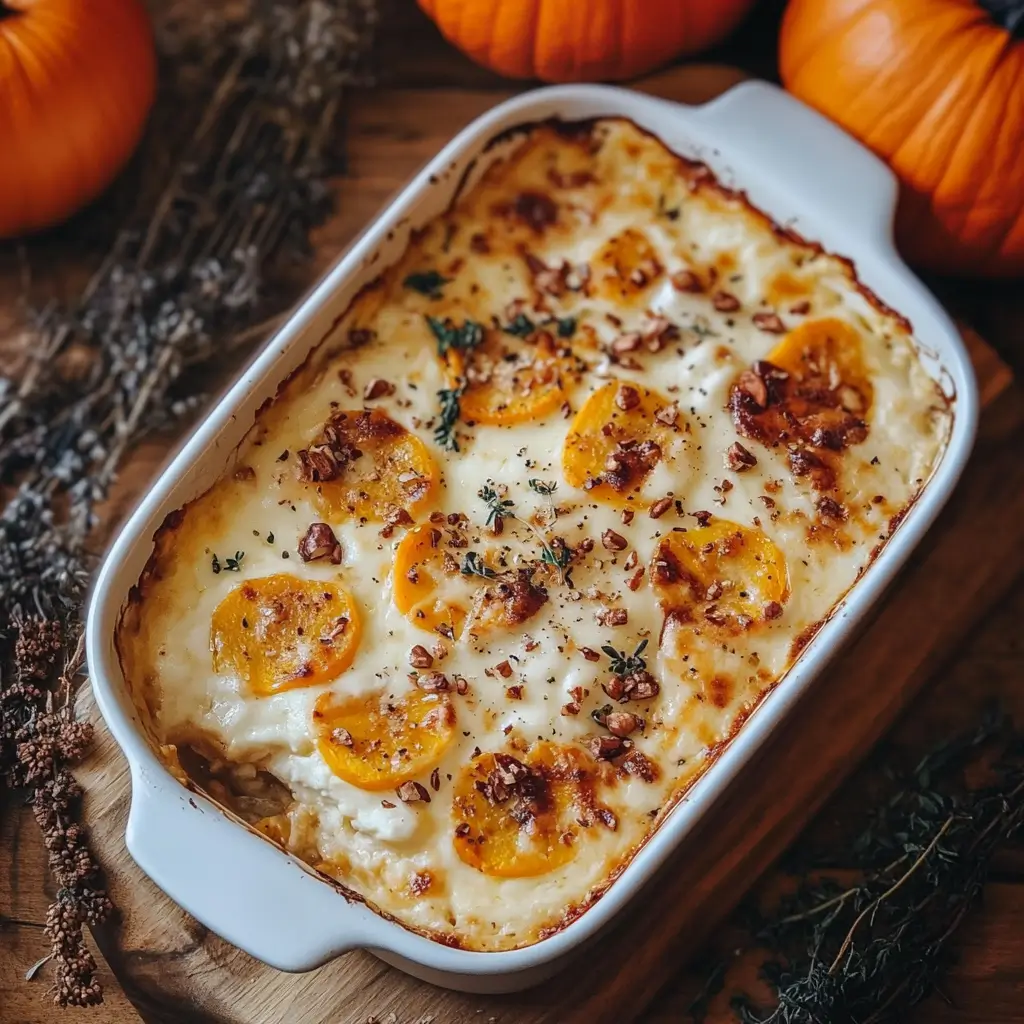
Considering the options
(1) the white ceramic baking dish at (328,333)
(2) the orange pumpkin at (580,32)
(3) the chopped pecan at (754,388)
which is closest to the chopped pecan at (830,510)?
(1) the white ceramic baking dish at (328,333)

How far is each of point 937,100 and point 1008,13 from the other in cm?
22

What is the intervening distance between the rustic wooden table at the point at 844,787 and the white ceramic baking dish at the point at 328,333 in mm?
365

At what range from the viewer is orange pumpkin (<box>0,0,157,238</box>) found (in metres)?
2.63

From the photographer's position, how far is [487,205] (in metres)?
2.71

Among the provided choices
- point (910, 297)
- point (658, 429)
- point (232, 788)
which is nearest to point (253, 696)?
point (232, 788)

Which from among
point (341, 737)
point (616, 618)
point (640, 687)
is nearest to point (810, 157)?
point (616, 618)

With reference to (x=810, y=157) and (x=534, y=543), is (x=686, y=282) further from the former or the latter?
(x=534, y=543)

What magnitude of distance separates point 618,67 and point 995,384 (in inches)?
44.6

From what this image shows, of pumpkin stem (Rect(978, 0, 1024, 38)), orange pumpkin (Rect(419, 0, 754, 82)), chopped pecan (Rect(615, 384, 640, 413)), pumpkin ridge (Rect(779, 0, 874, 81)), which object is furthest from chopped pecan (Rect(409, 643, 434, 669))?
pumpkin stem (Rect(978, 0, 1024, 38))

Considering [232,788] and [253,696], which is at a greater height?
[253,696]

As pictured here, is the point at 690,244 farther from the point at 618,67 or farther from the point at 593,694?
the point at 593,694

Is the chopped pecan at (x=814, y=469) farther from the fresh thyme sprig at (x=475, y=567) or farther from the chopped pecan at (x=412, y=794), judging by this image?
the chopped pecan at (x=412, y=794)

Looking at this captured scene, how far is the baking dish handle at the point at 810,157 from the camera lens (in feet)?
8.22

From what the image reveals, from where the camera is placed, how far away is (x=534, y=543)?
7.78 feet
